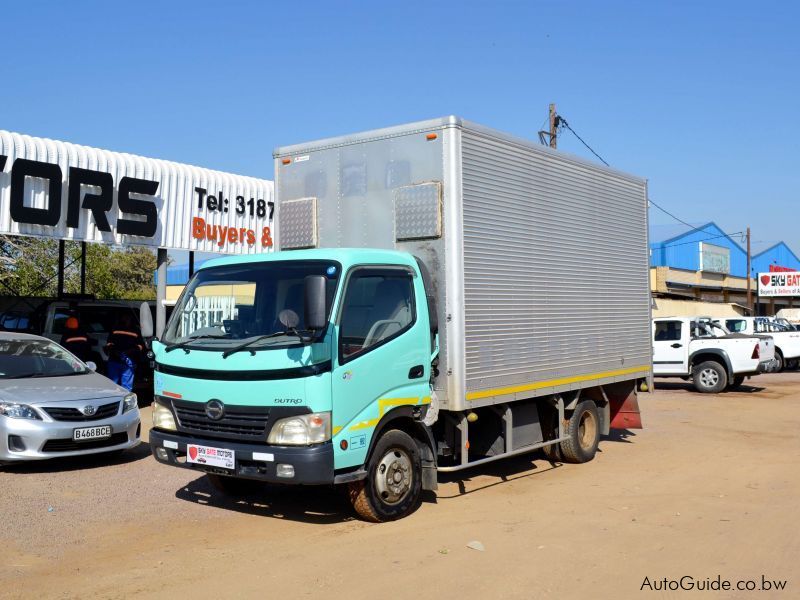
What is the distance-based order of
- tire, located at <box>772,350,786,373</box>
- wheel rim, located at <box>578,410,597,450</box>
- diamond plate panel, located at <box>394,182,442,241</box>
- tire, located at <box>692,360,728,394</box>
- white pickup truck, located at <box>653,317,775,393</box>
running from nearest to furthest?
diamond plate panel, located at <box>394,182,442,241</box>, wheel rim, located at <box>578,410,597,450</box>, white pickup truck, located at <box>653,317,775,393</box>, tire, located at <box>692,360,728,394</box>, tire, located at <box>772,350,786,373</box>

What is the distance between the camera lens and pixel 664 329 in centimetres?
2042

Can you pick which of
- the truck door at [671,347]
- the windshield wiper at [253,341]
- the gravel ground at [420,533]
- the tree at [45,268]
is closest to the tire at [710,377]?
the truck door at [671,347]

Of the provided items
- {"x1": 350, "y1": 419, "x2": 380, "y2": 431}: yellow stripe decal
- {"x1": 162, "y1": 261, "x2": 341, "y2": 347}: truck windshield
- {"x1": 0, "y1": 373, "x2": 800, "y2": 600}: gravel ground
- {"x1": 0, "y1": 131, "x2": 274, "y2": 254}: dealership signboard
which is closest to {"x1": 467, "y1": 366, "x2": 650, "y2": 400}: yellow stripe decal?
{"x1": 0, "y1": 373, "x2": 800, "y2": 600}: gravel ground

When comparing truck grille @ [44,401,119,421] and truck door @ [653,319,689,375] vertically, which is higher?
truck door @ [653,319,689,375]

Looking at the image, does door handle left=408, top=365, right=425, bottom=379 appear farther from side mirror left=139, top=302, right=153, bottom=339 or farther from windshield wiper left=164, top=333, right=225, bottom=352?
side mirror left=139, top=302, right=153, bottom=339

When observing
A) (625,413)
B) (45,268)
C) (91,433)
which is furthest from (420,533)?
(45,268)

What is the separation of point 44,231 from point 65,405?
5798 mm

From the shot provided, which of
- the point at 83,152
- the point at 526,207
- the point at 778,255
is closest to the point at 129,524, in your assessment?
the point at 526,207

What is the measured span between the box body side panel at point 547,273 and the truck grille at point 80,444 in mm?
4517

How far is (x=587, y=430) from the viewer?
1028 centimetres

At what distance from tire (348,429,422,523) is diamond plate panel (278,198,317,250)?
2479 millimetres

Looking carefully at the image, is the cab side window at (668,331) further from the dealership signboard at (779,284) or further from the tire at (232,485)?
the dealership signboard at (779,284)

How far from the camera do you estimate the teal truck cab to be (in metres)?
6.32

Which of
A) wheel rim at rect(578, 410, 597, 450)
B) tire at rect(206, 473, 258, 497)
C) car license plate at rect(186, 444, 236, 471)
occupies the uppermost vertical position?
car license plate at rect(186, 444, 236, 471)
